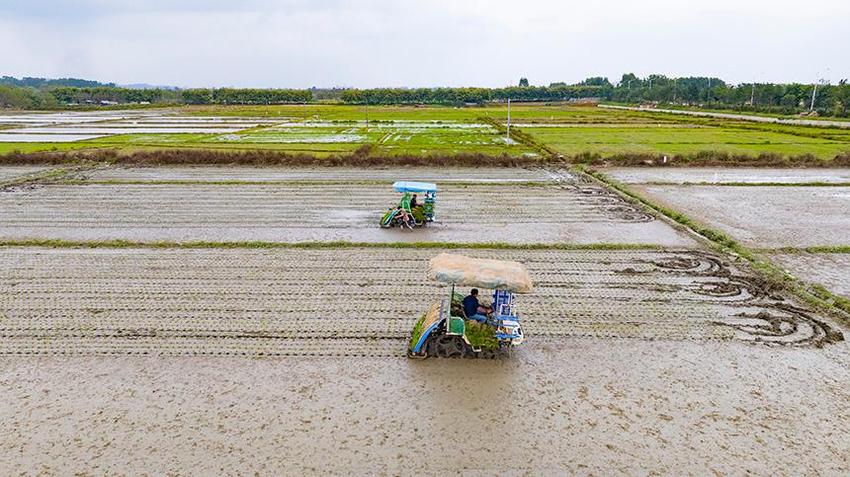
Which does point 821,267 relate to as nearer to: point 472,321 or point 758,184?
point 472,321

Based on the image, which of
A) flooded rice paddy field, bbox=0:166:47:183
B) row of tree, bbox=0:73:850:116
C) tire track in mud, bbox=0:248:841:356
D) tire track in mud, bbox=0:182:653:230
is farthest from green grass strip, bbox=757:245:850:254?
row of tree, bbox=0:73:850:116

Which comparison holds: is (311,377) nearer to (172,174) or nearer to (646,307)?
(646,307)

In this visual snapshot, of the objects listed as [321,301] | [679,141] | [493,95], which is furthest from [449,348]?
[493,95]

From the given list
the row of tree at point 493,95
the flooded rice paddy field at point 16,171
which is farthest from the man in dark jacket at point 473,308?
the row of tree at point 493,95

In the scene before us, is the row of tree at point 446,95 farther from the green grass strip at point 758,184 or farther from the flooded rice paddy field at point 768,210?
the flooded rice paddy field at point 768,210

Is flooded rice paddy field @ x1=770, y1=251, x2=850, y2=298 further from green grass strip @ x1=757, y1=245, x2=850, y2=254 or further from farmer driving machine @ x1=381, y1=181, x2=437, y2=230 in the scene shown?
farmer driving machine @ x1=381, y1=181, x2=437, y2=230
